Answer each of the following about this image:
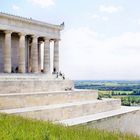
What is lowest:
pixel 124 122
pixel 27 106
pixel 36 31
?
pixel 124 122

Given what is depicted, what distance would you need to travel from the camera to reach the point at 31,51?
32.9m

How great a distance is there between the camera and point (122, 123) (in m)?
27.5

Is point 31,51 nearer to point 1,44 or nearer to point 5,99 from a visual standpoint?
point 1,44

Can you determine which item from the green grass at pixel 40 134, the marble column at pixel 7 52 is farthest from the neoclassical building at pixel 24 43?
the green grass at pixel 40 134

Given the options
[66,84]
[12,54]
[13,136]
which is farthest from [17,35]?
[13,136]

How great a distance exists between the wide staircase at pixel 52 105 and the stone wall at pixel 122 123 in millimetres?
1706

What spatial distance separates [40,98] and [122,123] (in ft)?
23.8

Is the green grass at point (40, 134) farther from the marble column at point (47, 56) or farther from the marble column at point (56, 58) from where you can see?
the marble column at point (56, 58)

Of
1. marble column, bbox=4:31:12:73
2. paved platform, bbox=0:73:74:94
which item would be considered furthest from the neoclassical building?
paved platform, bbox=0:73:74:94

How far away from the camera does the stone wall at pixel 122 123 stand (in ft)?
77.7

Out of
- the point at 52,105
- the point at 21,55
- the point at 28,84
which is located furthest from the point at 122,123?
the point at 21,55

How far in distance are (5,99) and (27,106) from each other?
75.0 inches

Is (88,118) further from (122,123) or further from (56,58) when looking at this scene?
(56,58)

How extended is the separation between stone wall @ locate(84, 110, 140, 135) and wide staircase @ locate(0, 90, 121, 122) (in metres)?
1.71
